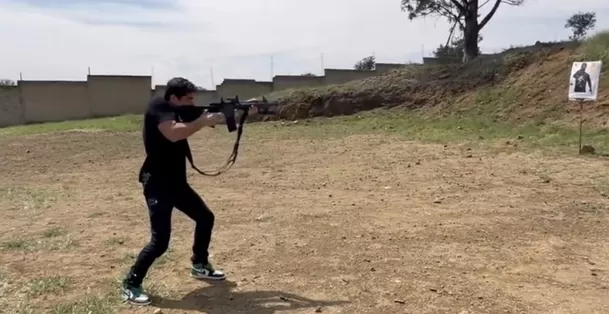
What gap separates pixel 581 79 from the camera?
1236 centimetres

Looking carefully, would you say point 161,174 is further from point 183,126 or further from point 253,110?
point 253,110

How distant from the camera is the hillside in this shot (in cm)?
1542

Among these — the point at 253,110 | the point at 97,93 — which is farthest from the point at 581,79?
the point at 97,93

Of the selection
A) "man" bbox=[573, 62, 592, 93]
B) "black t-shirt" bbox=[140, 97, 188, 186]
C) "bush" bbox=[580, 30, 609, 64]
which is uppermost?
"bush" bbox=[580, 30, 609, 64]

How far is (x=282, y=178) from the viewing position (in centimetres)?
998

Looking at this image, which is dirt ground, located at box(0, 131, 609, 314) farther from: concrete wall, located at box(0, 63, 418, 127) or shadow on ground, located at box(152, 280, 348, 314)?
concrete wall, located at box(0, 63, 418, 127)

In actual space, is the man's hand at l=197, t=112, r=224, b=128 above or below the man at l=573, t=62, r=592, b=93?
below

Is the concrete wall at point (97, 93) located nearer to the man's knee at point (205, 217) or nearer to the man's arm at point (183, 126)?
the man's knee at point (205, 217)

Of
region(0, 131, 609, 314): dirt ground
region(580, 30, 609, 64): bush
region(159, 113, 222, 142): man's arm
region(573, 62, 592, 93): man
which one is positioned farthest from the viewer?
region(580, 30, 609, 64): bush

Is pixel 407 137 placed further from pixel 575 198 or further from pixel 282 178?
pixel 575 198

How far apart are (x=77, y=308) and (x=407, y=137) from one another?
11.0 m

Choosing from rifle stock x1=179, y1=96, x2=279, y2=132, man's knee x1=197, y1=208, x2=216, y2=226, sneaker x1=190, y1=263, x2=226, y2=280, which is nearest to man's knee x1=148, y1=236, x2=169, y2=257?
man's knee x1=197, y1=208, x2=216, y2=226

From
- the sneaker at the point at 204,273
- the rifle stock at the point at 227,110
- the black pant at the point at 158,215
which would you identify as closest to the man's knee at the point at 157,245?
the black pant at the point at 158,215

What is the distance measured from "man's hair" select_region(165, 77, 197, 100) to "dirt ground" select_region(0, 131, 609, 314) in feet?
4.87
